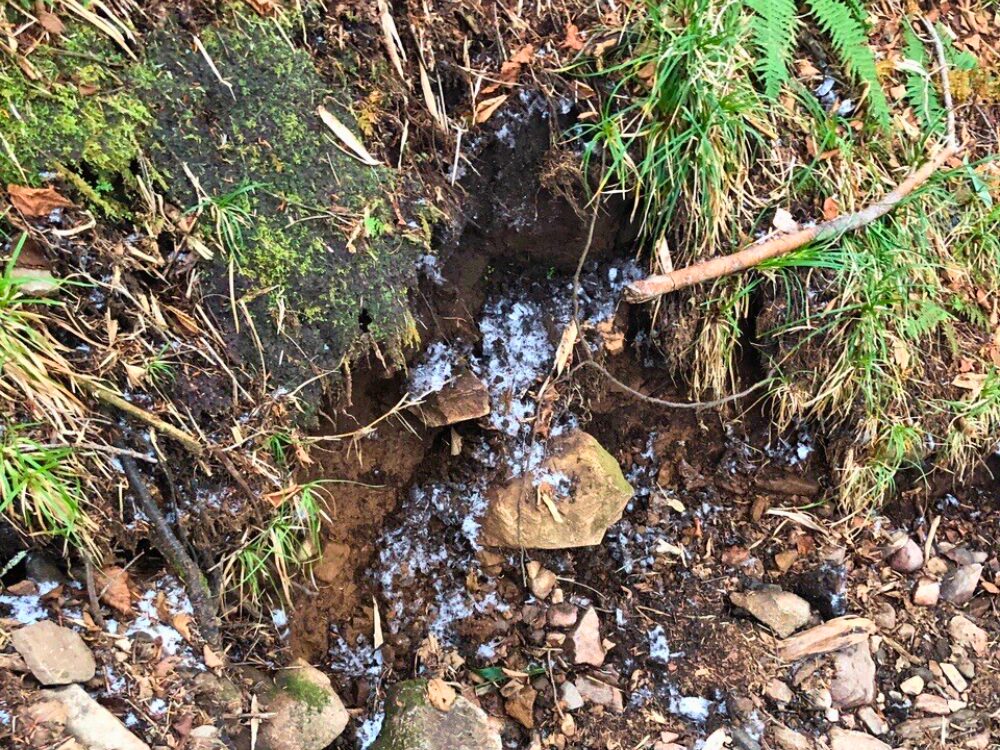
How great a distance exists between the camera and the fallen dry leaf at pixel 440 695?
229cm

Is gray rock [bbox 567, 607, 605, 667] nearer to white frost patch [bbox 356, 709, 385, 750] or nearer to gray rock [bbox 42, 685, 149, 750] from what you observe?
white frost patch [bbox 356, 709, 385, 750]

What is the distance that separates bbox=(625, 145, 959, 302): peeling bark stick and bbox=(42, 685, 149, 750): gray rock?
1.98 meters

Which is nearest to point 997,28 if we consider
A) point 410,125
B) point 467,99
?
point 467,99

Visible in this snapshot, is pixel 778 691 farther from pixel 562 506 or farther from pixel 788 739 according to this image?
pixel 562 506

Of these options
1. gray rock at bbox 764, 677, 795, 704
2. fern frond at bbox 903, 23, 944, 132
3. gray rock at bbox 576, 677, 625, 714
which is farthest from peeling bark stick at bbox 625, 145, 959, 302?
gray rock at bbox 764, 677, 795, 704

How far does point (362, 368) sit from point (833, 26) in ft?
7.40

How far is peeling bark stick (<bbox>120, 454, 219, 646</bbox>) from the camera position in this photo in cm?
183

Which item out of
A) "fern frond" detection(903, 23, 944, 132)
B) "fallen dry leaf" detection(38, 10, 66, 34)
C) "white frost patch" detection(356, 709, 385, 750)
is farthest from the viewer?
"fern frond" detection(903, 23, 944, 132)

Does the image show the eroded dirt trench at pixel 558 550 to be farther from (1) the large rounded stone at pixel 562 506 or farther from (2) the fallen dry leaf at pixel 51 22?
(2) the fallen dry leaf at pixel 51 22

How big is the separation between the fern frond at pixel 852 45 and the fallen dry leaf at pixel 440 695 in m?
2.71

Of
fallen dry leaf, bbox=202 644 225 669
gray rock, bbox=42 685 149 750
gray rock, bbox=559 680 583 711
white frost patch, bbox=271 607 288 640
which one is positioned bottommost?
gray rock, bbox=559 680 583 711

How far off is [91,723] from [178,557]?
425 mm

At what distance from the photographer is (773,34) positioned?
2570mm

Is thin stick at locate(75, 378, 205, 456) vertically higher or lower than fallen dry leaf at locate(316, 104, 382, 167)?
lower
